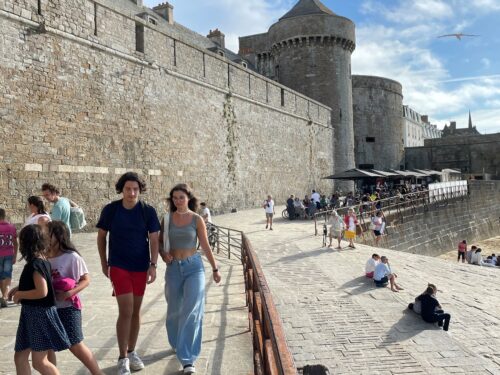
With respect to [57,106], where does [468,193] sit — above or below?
below

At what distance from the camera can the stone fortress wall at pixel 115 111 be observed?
977 centimetres

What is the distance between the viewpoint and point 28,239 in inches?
104

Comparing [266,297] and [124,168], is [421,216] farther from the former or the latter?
[266,297]

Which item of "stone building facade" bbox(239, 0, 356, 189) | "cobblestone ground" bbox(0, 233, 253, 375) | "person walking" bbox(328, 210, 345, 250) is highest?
"stone building facade" bbox(239, 0, 356, 189)

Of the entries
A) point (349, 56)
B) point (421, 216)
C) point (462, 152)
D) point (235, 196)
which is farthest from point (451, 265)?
point (462, 152)

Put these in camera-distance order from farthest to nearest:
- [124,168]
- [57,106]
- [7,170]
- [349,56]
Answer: [349,56], [124,168], [57,106], [7,170]

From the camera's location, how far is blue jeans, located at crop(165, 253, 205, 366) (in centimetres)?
307

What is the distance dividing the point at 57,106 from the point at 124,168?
2.69m

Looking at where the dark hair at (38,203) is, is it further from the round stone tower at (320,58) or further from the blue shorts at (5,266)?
the round stone tower at (320,58)

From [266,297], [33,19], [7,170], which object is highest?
[33,19]

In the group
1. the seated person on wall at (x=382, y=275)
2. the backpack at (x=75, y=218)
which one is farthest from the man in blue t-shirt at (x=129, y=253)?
the seated person on wall at (x=382, y=275)

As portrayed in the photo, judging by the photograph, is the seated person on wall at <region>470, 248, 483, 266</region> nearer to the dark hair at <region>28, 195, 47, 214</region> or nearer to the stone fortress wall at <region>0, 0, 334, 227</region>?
the stone fortress wall at <region>0, 0, 334, 227</region>

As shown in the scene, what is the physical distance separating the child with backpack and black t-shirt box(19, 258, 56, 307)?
0.29 feet

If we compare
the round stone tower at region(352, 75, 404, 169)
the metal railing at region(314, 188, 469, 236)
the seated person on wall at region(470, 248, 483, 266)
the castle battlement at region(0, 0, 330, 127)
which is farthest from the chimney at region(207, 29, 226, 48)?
the seated person on wall at region(470, 248, 483, 266)
